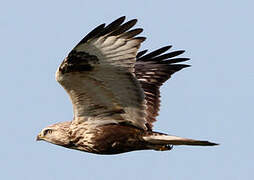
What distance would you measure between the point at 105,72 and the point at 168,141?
4.70 feet

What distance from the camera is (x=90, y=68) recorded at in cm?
970

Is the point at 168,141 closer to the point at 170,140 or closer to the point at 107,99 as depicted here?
the point at 170,140

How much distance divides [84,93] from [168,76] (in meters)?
2.61

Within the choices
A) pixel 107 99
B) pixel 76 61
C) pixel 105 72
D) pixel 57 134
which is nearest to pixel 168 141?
pixel 107 99

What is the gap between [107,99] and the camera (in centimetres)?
1023

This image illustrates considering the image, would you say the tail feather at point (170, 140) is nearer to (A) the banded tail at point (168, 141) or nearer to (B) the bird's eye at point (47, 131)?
(A) the banded tail at point (168, 141)

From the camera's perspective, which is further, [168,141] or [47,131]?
[47,131]

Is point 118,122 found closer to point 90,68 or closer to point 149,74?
point 90,68

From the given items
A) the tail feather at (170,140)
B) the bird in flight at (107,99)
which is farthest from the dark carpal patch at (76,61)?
the tail feather at (170,140)

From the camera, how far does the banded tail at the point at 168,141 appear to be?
9.34 m

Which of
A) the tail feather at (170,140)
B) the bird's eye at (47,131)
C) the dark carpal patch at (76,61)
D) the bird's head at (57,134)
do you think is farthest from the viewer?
the bird's eye at (47,131)

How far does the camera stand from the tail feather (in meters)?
9.34

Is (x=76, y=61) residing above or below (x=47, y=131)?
above


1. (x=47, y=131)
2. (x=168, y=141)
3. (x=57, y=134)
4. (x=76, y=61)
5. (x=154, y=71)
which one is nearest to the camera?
(x=76, y=61)
